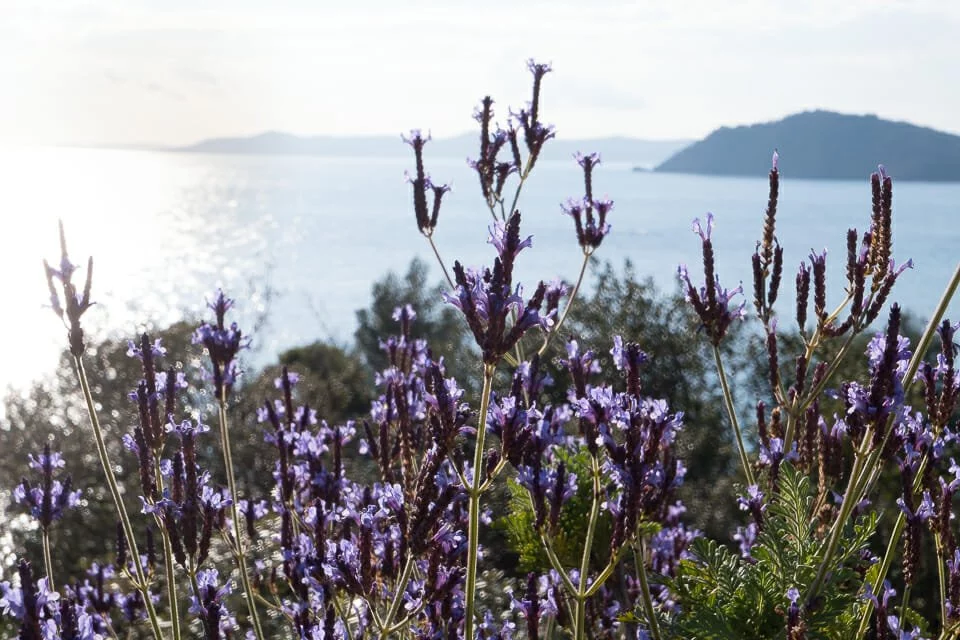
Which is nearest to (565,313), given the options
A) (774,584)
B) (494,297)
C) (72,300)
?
(774,584)

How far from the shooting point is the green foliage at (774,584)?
84.4 inches

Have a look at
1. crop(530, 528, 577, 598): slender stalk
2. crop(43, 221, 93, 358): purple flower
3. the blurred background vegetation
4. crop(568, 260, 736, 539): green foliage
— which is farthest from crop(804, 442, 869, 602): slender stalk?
crop(568, 260, 736, 539): green foliage

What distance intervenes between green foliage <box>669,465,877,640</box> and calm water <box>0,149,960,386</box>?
3951mm

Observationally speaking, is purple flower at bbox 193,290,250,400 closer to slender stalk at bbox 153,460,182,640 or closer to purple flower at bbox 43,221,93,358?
slender stalk at bbox 153,460,182,640

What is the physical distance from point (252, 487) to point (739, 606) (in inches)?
387

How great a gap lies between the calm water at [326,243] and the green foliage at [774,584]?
13.0ft

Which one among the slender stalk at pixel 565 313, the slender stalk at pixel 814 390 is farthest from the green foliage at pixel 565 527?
the slender stalk at pixel 814 390

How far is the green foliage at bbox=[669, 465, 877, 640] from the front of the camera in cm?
214

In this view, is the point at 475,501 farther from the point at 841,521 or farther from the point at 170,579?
the point at 170,579

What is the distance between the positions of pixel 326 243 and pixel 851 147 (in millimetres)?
37748

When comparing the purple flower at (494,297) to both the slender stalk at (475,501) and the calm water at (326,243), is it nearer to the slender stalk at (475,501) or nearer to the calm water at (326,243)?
the slender stalk at (475,501)

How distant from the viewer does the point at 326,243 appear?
7069 cm

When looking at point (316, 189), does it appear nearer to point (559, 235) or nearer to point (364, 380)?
point (559, 235)

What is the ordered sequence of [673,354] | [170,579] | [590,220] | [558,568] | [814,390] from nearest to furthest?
1. [558,568]
2. [170,579]
3. [814,390]
4. [590,220]
5. [673,354]
